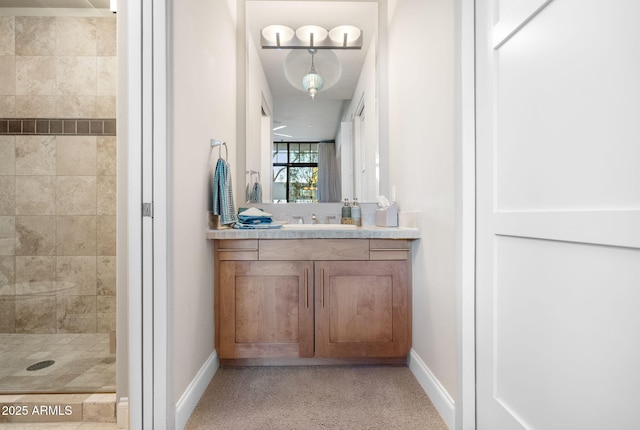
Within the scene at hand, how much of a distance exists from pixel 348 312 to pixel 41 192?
6.33 ft

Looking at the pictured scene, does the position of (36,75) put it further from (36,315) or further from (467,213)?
(467,213)

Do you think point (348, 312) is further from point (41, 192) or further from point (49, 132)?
point (49, 132)

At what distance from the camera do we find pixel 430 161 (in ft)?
5.81

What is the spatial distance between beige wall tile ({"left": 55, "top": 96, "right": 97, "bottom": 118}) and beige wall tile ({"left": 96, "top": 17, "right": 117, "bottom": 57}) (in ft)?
1.03

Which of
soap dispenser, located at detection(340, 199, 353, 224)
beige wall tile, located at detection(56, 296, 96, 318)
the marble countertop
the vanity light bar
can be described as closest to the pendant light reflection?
the vanity light bar

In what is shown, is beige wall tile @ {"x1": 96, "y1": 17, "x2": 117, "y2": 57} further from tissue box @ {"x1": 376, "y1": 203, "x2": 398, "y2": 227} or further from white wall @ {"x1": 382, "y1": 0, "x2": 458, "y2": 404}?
tissue box @ {"x1": 376, "y1": 203, "x2": 398, "y2": 227}

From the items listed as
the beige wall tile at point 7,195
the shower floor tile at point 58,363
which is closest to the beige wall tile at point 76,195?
the beige wall tile at point 7,195

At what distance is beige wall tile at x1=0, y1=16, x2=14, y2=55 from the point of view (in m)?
1.97

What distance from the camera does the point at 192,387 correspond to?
1.67 meters

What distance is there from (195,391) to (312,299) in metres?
0.77

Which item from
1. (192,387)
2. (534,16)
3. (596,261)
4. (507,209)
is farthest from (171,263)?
(534,16)

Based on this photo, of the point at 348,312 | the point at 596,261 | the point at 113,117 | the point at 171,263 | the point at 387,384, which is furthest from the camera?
the point at 113,117

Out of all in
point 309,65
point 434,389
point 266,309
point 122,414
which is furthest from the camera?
point 309,65

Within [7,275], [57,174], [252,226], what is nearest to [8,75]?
[57,174]
